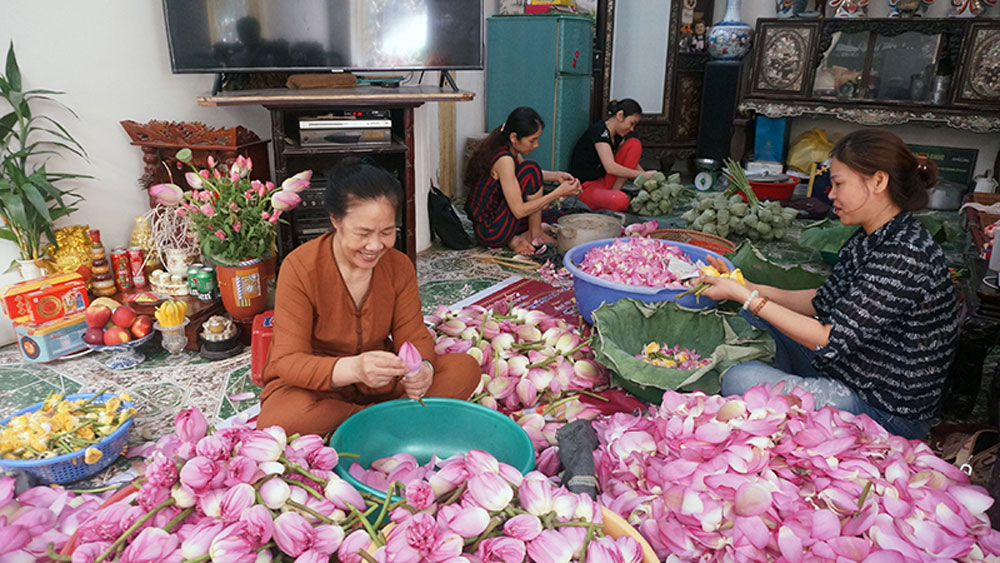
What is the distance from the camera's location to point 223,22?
284 centimetres

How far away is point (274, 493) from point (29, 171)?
2.18 metres

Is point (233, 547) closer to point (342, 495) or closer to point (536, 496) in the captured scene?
point (342, 495)

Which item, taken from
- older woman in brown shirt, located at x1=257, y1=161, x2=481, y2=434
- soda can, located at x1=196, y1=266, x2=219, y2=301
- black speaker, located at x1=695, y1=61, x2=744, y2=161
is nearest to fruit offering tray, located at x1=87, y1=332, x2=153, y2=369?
soda can, located at x1=196, y1=266, x2=219, y2=301

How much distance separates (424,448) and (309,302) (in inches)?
18.2

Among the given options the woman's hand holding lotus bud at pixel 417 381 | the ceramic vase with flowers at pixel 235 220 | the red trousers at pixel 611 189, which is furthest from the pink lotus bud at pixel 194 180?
the red trousers at pixel 611 189

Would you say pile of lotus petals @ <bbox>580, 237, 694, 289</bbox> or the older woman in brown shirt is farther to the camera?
pile of lotus petals @ <bbox>580, 237, 694, 289</bbox>

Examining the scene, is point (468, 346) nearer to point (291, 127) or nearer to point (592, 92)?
point (291, 127)

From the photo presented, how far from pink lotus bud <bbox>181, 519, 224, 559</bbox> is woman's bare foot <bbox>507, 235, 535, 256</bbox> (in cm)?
289

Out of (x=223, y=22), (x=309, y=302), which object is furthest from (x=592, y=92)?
(x=309, y=302)

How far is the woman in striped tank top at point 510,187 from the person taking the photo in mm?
3580

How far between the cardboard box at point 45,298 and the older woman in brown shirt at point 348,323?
1107 millimetres

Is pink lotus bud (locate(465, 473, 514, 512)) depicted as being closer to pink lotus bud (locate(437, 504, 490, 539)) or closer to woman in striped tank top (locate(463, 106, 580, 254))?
pink lotus bud (locate(437, 504, 490, 539))

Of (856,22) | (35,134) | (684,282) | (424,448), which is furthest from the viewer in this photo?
(856,22)

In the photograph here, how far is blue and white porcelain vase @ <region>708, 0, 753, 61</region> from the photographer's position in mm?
5543
